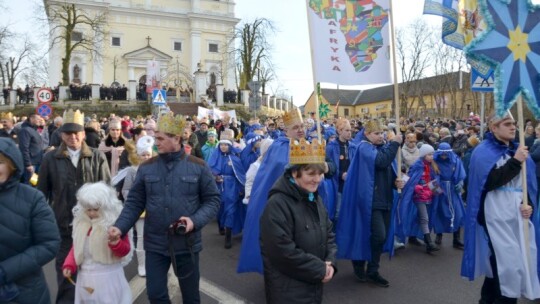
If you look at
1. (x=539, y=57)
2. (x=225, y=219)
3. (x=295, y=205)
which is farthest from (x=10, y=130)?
(x=539, y=57)

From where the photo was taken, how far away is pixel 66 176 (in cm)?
470

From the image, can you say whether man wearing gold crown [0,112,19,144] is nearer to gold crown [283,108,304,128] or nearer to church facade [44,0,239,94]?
gold crown [283,108,304,128]

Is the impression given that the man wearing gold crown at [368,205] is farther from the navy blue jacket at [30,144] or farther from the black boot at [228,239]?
the navy blue jacket at [30,144]

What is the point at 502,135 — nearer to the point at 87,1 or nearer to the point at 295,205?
the point at 295,205

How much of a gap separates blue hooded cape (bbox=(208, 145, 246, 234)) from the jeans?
12.6 feet

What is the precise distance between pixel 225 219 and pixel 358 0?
4226 mm

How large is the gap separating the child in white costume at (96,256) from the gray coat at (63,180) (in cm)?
82

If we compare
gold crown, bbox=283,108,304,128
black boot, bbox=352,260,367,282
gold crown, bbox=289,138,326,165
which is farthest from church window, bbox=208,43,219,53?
gold crown, bbox=289,138,326,165

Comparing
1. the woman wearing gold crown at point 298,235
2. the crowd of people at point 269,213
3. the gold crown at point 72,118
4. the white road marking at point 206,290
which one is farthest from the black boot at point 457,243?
the gold crown at point 72,118

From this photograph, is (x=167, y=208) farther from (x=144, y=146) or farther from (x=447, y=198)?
(x=447, y=198)

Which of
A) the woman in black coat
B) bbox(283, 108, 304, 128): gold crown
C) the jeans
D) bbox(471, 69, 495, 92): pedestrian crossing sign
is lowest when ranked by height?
the jeans

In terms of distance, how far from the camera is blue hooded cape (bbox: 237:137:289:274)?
5328mm

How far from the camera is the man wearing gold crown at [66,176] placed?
15.3 ft

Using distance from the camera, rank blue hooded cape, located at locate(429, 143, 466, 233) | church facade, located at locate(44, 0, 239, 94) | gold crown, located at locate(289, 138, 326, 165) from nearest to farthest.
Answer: gold crown, located at locate(289, 138, 326, 165) → blue hooded cape, located at locate(429, 143, 466, 233) → church facade, located at locate(44, 0, 239, 94)
